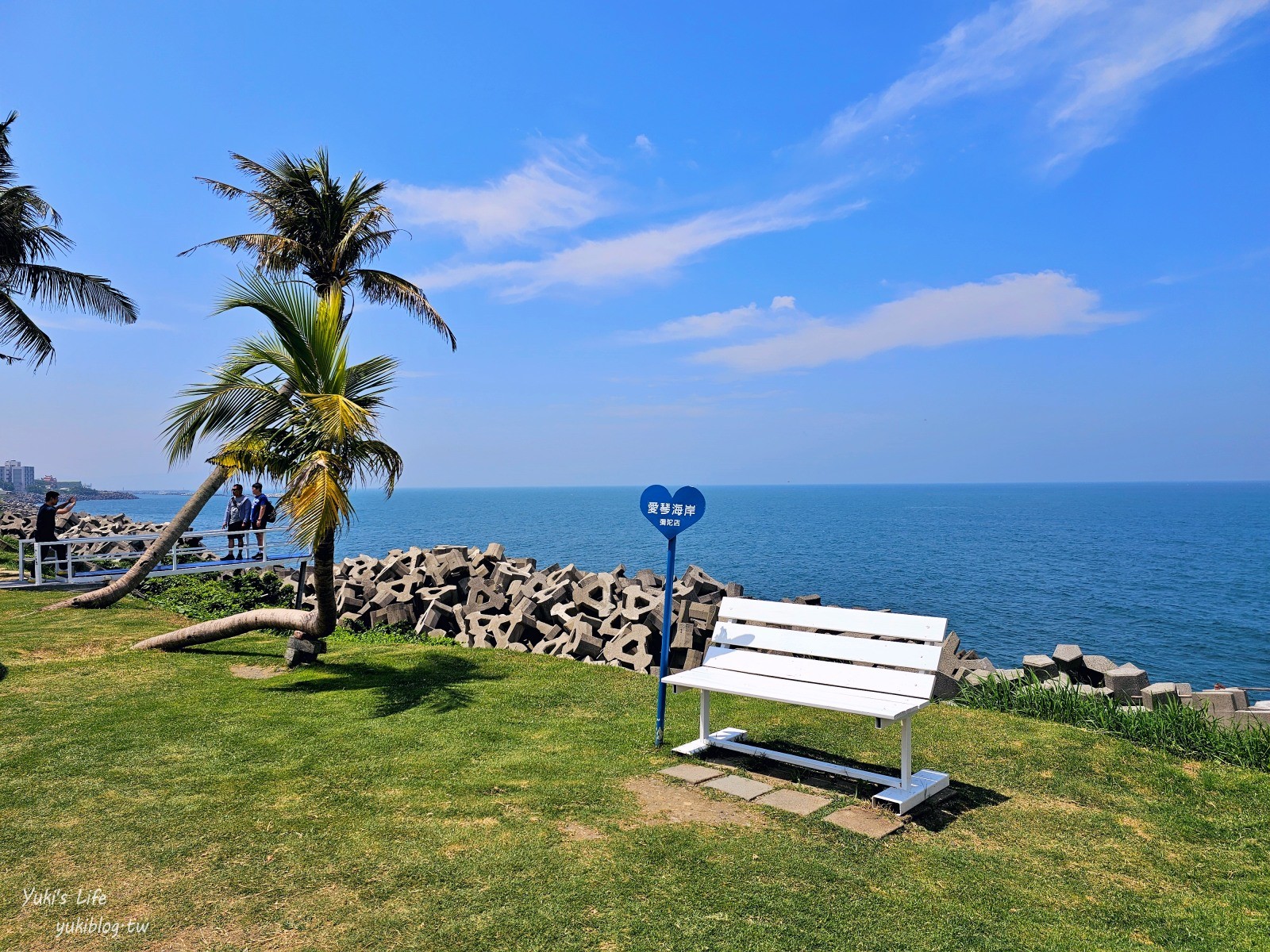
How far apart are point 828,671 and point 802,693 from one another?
1.66 feet

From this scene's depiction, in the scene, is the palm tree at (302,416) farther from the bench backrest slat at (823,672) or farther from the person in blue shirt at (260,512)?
the person in blue shirt at (260,512)

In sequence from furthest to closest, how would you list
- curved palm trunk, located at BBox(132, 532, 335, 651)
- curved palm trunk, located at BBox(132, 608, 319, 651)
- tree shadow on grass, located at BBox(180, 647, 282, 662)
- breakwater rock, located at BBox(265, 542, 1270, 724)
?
A: tree shadow on grass, located at BBox(180, 647, 282, 662) < curved palm trunk, located at BBox(132, 608, 319, 651) < curved palm trunk, located at BBox(132, 532, 335, 651) < breakwater rock, located at BBox(265, 542, 1270, 724)

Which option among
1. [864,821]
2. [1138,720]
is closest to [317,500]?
[864,821]

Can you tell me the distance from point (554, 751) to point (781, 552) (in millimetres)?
47610

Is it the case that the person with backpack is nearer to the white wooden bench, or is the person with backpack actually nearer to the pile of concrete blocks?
the pile of concrete blocks

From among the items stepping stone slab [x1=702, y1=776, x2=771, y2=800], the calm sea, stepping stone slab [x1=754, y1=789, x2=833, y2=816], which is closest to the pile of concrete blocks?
the calm sea

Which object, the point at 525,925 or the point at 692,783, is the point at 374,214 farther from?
the point at 525,925

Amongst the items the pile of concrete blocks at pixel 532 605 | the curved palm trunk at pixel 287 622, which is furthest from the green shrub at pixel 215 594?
the curved palm trunk at pixel 287 622

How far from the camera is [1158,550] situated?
5744 centimetres

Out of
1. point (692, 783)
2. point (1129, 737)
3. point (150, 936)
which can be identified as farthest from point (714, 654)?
point (150, 936)

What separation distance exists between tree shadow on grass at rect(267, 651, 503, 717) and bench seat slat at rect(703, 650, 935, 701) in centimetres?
295

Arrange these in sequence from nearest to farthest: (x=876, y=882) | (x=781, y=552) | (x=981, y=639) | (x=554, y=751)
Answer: (x=876, y=882) → (x=554, y=751) → (x=981, y=639) → (x=781, y=552)

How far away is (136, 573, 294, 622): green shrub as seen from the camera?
569 inches

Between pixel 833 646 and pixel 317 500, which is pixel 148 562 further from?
pixel 833 646
